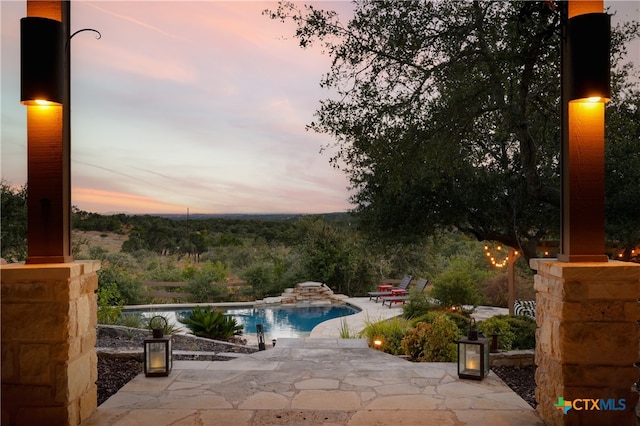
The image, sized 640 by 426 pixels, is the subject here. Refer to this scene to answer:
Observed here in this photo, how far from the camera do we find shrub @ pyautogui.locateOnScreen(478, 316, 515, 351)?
210 inches

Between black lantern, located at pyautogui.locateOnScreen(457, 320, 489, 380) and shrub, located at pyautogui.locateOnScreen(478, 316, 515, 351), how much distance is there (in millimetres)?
1453

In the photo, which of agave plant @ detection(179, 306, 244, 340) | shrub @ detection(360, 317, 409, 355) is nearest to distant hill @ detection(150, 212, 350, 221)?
agave plant @ detection(179, 306, 244, 340)

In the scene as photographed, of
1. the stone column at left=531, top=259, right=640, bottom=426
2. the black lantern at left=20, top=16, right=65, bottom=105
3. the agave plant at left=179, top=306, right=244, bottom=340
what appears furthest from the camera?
the agave plant at left=179, top=306, right=244, bottom=340

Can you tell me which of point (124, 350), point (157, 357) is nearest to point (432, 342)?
point (157, 357)

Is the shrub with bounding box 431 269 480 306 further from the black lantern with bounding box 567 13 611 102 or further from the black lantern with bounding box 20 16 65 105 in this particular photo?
the black lantern with bounding box 20 16 65 105

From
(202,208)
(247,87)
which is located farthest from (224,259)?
(247,87)

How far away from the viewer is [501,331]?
5.50 metres

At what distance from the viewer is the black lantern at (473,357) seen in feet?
12.7

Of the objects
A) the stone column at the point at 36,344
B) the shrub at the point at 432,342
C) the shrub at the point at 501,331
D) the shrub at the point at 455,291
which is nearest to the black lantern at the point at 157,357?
the stone column at the point at 36,344

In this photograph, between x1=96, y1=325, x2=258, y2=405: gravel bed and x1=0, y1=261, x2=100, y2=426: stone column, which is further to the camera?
x1=96, y1=325, x2=258, y2=405: gravel bed

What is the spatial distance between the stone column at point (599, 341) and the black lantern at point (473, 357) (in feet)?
3.73

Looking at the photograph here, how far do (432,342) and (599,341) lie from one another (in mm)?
2477

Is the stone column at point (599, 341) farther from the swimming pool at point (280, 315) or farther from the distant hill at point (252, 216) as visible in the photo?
the distant hill at point (252, 216)

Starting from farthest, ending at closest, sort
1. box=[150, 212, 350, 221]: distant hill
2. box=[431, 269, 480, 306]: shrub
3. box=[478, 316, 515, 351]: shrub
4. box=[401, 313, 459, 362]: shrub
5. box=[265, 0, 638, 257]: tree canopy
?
box=[150, 212, 350, 221]: distant hill
box=[431, 269, 480, 306]: shrub
box=[478, 316, 515, 351]: shrub
box=[265, 0, 638, 257]: tree canopy
box=[401, 313, 459, 362]: shrub
